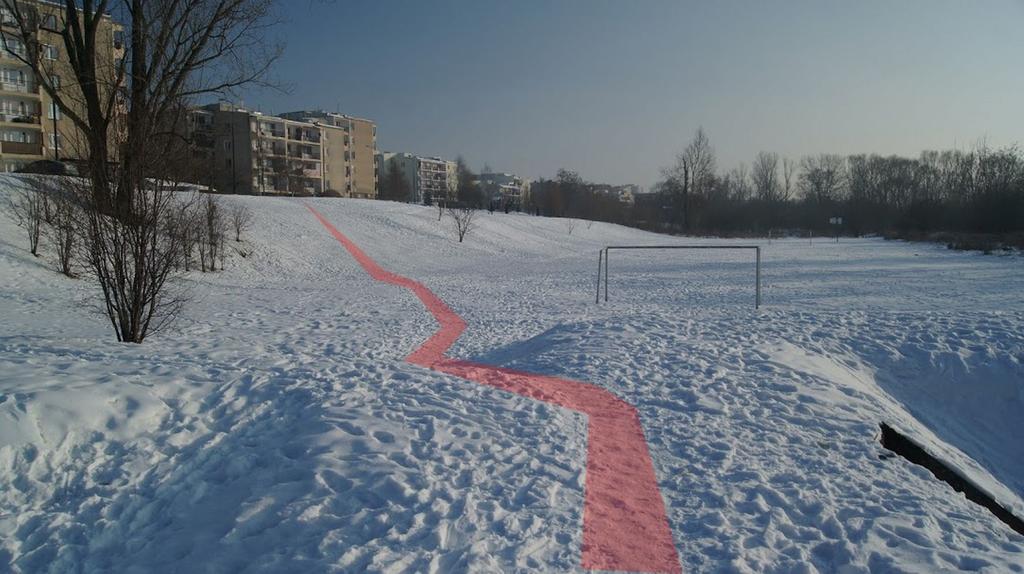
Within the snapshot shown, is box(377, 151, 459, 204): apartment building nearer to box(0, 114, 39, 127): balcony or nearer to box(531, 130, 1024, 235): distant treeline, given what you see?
box(531, 130, 1024, 235): distant treeline

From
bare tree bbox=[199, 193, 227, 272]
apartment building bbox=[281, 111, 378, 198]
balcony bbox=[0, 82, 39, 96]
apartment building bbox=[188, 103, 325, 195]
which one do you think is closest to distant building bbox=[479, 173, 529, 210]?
apartment building bbox=[281, 111, 378, 198]

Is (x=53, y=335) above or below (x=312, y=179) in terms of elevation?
below

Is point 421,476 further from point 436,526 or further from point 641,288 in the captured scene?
point 641,288

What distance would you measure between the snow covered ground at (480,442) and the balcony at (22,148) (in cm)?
4417

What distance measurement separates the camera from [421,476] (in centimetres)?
438

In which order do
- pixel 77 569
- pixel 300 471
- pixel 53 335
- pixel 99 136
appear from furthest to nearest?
pixel 53 335
pixel 99 136
pixel 300 471
pixel 77 569

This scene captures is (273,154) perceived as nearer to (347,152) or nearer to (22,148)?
(347,152)

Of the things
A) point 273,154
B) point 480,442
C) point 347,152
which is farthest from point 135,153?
point 347,152

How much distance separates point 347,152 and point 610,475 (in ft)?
311

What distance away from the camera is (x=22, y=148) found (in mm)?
44312

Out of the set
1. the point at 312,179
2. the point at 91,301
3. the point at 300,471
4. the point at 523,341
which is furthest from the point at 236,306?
the point at 312,179

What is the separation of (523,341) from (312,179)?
80713mm

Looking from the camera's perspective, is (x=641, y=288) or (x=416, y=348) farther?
(x=641, y=288)

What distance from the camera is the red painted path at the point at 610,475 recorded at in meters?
3.68
